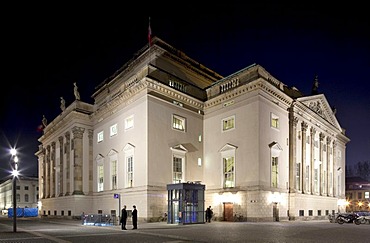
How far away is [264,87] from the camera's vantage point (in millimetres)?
34969

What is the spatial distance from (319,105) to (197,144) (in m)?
19.5

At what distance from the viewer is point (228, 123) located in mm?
37719

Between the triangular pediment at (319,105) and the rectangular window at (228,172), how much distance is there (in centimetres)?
1228

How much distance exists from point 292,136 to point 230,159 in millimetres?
8207

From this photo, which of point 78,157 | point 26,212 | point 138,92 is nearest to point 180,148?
point 138,92

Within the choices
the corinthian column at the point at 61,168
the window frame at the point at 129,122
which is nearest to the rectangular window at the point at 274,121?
the window frame at the point at 129,122

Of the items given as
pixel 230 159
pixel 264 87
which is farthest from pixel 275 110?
pixel 230 159

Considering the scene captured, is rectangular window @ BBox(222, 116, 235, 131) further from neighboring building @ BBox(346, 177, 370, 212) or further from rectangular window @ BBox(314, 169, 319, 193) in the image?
neighboring building @ BBox(346, 177, 370, 212)

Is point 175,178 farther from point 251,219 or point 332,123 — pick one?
point 332,123

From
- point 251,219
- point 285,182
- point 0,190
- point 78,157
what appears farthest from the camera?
point 0,190

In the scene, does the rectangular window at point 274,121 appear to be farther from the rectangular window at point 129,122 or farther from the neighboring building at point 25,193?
the neighboring building at point 25,193

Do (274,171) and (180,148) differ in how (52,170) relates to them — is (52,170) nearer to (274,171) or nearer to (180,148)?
(180,148)

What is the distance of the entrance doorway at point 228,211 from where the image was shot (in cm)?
3453

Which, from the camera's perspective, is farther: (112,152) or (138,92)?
(112,152)
